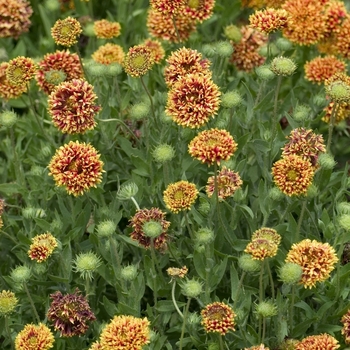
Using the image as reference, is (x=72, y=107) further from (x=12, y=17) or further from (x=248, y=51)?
(x=12, y=17)

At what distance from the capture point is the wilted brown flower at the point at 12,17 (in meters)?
5.42

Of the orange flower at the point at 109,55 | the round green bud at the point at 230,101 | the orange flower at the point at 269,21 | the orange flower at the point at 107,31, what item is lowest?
the orange flower at the point at 109,55

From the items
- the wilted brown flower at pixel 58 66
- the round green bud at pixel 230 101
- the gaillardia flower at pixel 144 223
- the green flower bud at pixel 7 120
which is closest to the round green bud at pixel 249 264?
the gaillardia flower at pixel 144 223

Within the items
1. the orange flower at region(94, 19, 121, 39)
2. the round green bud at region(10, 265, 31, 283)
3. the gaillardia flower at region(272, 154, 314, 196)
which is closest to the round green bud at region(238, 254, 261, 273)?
the gaillardia flower at region(272, 154, 314, 196)

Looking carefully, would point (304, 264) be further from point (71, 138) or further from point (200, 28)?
point (200, 28)

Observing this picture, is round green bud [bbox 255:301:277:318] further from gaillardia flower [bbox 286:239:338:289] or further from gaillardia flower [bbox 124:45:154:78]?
gaillardia flower [bbox 124:45:154:78]

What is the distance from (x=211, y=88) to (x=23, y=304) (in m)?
1.55

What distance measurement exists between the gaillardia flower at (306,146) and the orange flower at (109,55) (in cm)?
157

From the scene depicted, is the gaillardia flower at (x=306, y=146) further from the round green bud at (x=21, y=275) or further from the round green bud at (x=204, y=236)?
the round green bud at (x=21, y=275)

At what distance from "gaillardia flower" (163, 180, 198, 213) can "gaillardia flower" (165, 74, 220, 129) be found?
1.00 ft

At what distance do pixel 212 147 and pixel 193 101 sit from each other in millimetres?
304

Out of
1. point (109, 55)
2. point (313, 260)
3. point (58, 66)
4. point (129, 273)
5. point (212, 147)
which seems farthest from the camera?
Result: point (109, 55)

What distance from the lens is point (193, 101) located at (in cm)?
369

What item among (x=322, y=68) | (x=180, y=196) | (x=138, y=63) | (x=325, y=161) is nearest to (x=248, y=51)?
(x=322, y=68)
